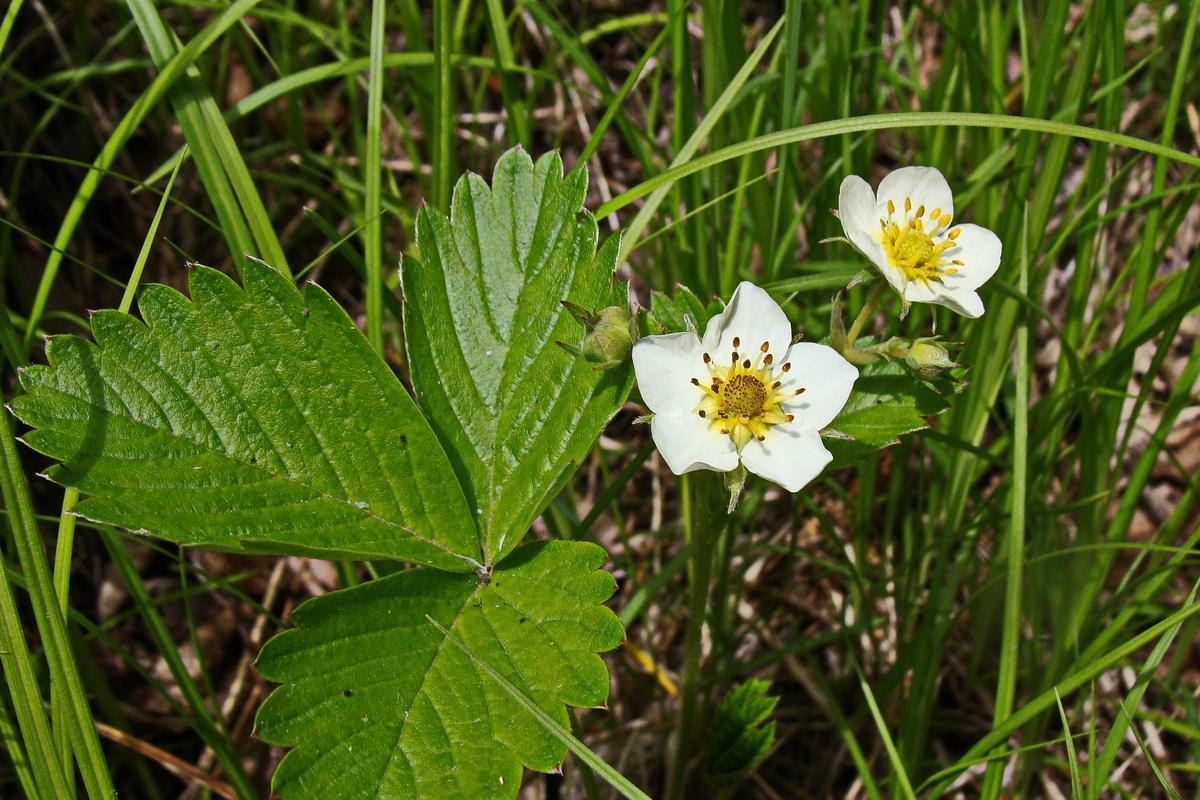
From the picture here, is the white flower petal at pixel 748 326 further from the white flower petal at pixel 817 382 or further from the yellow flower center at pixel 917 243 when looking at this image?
the yellow flower center at pixel 917 243

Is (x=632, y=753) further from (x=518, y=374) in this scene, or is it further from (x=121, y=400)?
(x=121, y=400)

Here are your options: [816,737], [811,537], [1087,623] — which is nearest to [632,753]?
[816,737]

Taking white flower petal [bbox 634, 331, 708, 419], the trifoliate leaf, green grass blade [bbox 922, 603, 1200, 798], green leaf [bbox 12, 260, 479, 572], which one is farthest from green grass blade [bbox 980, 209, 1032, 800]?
green leaf [bbox 12, 260, 479, 572]

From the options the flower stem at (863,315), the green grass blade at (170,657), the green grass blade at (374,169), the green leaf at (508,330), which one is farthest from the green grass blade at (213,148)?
the flower stem at (863,315)

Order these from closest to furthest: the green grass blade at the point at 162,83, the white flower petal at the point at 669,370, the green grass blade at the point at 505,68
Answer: the white flower petal at the point at 669,370 → the green grass blade at the point at 162,83 → the green grass blade at the point at 505,68

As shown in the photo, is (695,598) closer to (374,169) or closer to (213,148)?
(374,169)

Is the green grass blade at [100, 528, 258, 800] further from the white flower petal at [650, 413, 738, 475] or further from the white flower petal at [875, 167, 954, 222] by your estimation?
the white flower petal at [875, 167, 954, 222]

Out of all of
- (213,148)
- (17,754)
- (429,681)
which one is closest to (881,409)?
(429,681)
